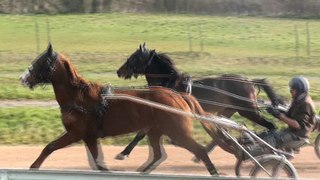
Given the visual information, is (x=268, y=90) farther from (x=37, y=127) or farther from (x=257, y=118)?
(x=37, y=127)

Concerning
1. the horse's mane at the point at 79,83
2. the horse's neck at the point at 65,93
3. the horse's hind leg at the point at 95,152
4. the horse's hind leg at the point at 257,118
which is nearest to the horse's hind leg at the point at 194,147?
the horse's hind leg at the point at 95,152

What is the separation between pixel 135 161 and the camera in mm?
9672

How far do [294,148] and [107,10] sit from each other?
118 feet

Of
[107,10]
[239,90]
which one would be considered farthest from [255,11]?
[239,90]

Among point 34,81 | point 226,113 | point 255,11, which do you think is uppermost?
point 34,81

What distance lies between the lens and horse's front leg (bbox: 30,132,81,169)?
746 cm

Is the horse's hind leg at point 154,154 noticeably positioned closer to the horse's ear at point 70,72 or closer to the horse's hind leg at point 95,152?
the horse's hind leg at point 95,152

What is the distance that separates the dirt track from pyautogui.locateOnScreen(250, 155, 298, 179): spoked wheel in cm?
142

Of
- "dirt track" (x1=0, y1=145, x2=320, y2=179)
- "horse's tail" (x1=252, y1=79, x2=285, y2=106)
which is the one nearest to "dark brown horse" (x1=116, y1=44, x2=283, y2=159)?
"horse's tail" (x1=252, y1=79, x2=285, y2=106)

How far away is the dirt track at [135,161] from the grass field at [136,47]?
0.74 meters

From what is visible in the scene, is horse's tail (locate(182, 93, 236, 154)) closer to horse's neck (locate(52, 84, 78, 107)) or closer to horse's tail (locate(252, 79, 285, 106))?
horse's neck (locate(52, 84, 78, 107))

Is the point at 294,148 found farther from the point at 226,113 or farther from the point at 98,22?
the point at 98,22

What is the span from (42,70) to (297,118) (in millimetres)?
3094

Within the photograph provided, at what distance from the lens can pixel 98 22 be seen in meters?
35.8
